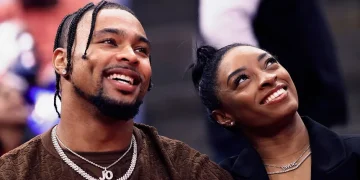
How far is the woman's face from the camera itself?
9.64 feet

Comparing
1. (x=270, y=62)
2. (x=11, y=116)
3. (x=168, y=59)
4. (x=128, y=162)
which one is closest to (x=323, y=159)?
(x=270, y=62)

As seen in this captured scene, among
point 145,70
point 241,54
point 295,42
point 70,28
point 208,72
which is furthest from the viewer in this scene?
point 295,42

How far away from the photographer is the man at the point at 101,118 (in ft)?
9.10

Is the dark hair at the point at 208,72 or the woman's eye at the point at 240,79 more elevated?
the woman's eye at the point at 240,79

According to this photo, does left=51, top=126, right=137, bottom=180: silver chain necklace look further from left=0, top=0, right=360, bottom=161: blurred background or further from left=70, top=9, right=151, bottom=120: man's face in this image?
left=0, top=0, right=360, bottom=161: blurred background

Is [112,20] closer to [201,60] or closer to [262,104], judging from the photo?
[201,60]

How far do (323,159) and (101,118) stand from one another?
2.60 feet

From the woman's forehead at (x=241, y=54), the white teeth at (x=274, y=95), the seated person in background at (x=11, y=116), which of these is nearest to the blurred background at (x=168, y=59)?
the seated person in background at (x=11, y=116)

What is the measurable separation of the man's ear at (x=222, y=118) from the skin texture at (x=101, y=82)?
394mm

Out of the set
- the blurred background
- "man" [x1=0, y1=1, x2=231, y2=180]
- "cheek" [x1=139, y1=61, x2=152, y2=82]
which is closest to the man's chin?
Result: "man" [x1=0, y1=1, x2=231, y2=180]

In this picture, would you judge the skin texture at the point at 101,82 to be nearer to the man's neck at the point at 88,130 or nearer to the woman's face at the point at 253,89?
the man's neck at the point at 88,130

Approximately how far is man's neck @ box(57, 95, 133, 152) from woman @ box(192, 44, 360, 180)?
449 mm

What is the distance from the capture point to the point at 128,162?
2871mm

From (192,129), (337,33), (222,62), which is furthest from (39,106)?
(337,33)
